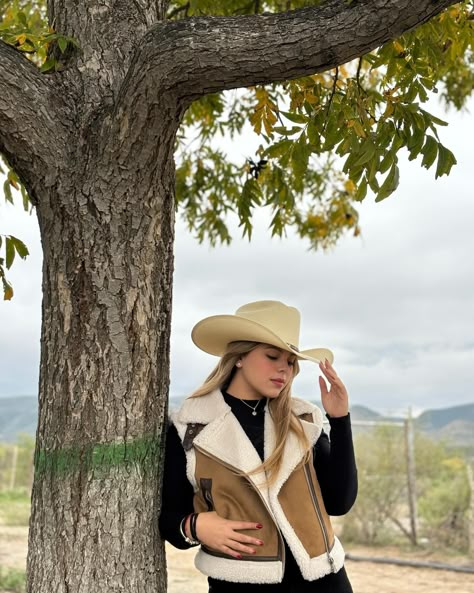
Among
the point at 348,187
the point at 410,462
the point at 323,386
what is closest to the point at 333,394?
the point at 323,386

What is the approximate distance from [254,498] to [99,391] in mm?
610

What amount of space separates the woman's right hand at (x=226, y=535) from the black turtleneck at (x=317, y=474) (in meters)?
0.08

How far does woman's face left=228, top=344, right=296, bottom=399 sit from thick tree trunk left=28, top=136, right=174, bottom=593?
1.14 ft

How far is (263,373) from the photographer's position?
2.70 m

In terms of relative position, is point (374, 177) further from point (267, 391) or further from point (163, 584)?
point (163, 584)

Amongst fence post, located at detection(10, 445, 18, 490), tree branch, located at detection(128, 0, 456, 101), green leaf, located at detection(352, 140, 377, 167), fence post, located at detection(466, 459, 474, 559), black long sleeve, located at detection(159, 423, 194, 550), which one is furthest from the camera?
fence post, located at detection(10, 445, 18, 490)

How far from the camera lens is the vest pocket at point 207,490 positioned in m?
2.59

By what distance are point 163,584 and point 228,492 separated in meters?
0.38

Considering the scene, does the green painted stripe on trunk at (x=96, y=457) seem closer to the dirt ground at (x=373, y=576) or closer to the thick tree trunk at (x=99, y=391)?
the thick tree trunk at (x=99, y=391)

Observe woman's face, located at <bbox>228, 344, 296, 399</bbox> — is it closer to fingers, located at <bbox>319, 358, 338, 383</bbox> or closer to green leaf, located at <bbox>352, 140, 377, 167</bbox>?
fingers, located at <bbox>319, 358, 338, 383</bbox>

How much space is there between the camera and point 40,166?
8.23ft

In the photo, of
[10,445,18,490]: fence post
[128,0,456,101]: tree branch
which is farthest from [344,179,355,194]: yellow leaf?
[10,445,18,490]: fence post

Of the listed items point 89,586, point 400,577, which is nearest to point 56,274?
point 89,586

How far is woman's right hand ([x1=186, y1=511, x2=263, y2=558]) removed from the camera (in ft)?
8.14
